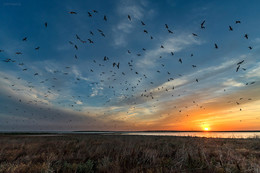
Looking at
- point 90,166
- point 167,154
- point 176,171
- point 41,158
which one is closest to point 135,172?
point 176,171

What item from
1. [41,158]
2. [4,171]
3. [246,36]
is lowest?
[41,158]

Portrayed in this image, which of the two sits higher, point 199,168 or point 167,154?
point 199,168

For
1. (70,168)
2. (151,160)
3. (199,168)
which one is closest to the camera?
(199,168)

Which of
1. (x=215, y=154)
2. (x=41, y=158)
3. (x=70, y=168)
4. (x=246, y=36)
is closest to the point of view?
(x=70, y=168)

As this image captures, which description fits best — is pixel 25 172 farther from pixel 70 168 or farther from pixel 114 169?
pixel 114 169

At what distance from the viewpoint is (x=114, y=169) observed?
15.0 ft

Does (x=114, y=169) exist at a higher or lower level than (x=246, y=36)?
lower

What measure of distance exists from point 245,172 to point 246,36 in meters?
9.34

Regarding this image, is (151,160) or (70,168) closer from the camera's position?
(70,168)

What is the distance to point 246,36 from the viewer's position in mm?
9781

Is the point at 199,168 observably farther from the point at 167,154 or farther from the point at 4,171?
the point at 4,171

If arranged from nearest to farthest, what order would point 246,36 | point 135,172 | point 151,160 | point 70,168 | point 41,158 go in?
point 135,172 → point 70,168 → point 151,160 → point 41,158 → point 246,36

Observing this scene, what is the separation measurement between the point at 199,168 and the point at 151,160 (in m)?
2.13

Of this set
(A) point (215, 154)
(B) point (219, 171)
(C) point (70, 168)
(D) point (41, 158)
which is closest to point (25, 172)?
(C) point (70, 168)
